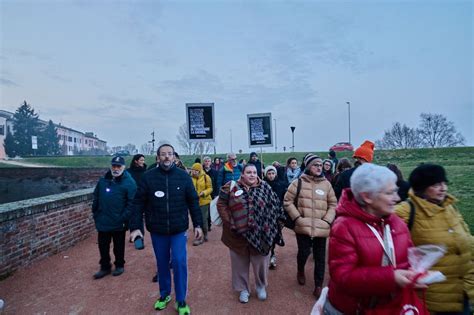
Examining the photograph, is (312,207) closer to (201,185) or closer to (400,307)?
(400,307)

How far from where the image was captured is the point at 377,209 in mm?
1773

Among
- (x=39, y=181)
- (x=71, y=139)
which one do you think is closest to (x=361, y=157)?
(x=39, y=181)

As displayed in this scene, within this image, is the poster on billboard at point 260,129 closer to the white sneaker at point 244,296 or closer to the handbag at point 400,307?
the white sneaker at point 244,296

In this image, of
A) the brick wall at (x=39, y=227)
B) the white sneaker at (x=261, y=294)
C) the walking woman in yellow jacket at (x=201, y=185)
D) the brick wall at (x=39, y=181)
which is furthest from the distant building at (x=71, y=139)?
the white sneaker at (x=261, y=294)

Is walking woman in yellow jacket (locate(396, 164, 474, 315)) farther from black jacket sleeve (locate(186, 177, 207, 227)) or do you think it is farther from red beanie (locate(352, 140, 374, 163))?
black jacket sleeve (locate(186, 177, 207, 227))

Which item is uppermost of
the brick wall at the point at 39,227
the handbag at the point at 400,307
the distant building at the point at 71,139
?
the distant building at the point at 71,139

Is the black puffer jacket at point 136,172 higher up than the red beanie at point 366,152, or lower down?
lower down

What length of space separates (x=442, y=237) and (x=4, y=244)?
583cm

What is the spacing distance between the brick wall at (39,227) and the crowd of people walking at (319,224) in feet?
4.39

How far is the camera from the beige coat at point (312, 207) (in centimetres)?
418

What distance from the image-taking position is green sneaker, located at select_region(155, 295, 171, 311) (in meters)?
3.85

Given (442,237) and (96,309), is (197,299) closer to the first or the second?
(96,309)

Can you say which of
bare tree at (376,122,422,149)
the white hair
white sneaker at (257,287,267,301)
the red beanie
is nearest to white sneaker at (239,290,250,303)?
white sneaker at (257,287,267,301)

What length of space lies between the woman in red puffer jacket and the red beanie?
9.02 feet
